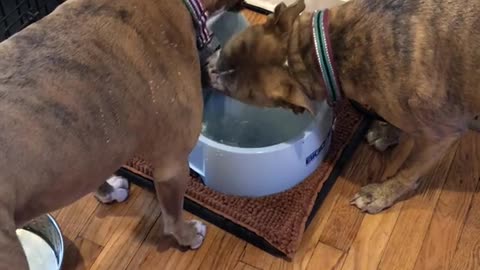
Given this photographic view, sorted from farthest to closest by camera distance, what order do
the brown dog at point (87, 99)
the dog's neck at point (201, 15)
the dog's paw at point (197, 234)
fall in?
1. the dog's paw at point (197, 234)
2. the dog's neck at point (201, 15)
3. the brown dog at point (87, 99)

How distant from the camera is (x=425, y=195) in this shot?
6.79 feet

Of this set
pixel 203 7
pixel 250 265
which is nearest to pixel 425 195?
pixel 250 265

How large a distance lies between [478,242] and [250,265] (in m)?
0.69

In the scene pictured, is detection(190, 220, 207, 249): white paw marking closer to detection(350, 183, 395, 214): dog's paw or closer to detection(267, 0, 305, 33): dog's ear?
detection(350, 183, 395, 214): dog's paw

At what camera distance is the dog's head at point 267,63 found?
172cm

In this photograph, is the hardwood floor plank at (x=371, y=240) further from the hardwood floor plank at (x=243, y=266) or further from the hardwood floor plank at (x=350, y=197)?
the hardwood floor plank at (x=243, y=266)

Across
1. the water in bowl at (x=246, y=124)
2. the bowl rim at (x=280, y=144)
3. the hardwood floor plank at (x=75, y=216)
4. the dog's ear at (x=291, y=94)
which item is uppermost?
the dog's ear at (x=291, y=94)

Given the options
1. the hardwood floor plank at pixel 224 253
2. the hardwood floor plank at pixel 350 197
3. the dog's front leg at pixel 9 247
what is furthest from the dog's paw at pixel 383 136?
the dog's front leg at pixel 9 247

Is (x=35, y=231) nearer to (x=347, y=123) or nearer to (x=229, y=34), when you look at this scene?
(x=229, y=34)

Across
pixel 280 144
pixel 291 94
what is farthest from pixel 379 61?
pixel 280 144

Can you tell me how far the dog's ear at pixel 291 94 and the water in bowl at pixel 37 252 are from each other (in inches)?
30.4

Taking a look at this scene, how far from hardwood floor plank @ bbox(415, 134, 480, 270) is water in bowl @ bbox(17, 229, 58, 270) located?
1057mm

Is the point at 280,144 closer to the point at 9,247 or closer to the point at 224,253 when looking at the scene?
the point at 224,253

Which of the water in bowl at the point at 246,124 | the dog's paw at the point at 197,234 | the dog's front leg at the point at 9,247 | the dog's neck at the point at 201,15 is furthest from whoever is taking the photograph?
the water in bowl at the point at 246,124
